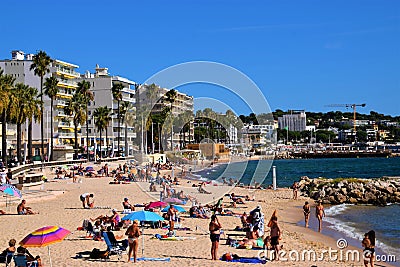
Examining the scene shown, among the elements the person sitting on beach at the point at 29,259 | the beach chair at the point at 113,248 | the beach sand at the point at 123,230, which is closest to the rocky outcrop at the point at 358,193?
the beach sand at the point at 123,230

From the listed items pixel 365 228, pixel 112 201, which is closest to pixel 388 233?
pixel 365 228

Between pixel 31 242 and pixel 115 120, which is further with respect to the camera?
pixel 115 120

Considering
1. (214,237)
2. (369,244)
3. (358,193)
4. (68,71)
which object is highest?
(68,71)

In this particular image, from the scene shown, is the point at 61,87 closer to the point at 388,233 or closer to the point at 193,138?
the point at 193,138

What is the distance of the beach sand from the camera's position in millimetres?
13648

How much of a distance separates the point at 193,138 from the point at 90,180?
5508 cm

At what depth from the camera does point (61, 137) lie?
76.8 meters

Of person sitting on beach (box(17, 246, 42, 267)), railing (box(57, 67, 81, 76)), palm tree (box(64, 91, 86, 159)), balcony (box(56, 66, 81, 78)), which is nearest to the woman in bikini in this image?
person sitting on beach (box(17, 246, 42, 267))

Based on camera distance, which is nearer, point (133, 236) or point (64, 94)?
point (133, 236)

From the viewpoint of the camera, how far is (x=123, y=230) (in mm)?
17375

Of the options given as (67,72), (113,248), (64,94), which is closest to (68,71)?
(67,72)

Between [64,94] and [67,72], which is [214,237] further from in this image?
[67,72]

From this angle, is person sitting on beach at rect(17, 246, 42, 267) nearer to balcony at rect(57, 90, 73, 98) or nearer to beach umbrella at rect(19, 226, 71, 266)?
beach umbrella at rect(19, 226, 71, 266)

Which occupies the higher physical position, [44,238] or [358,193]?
[44,238]
